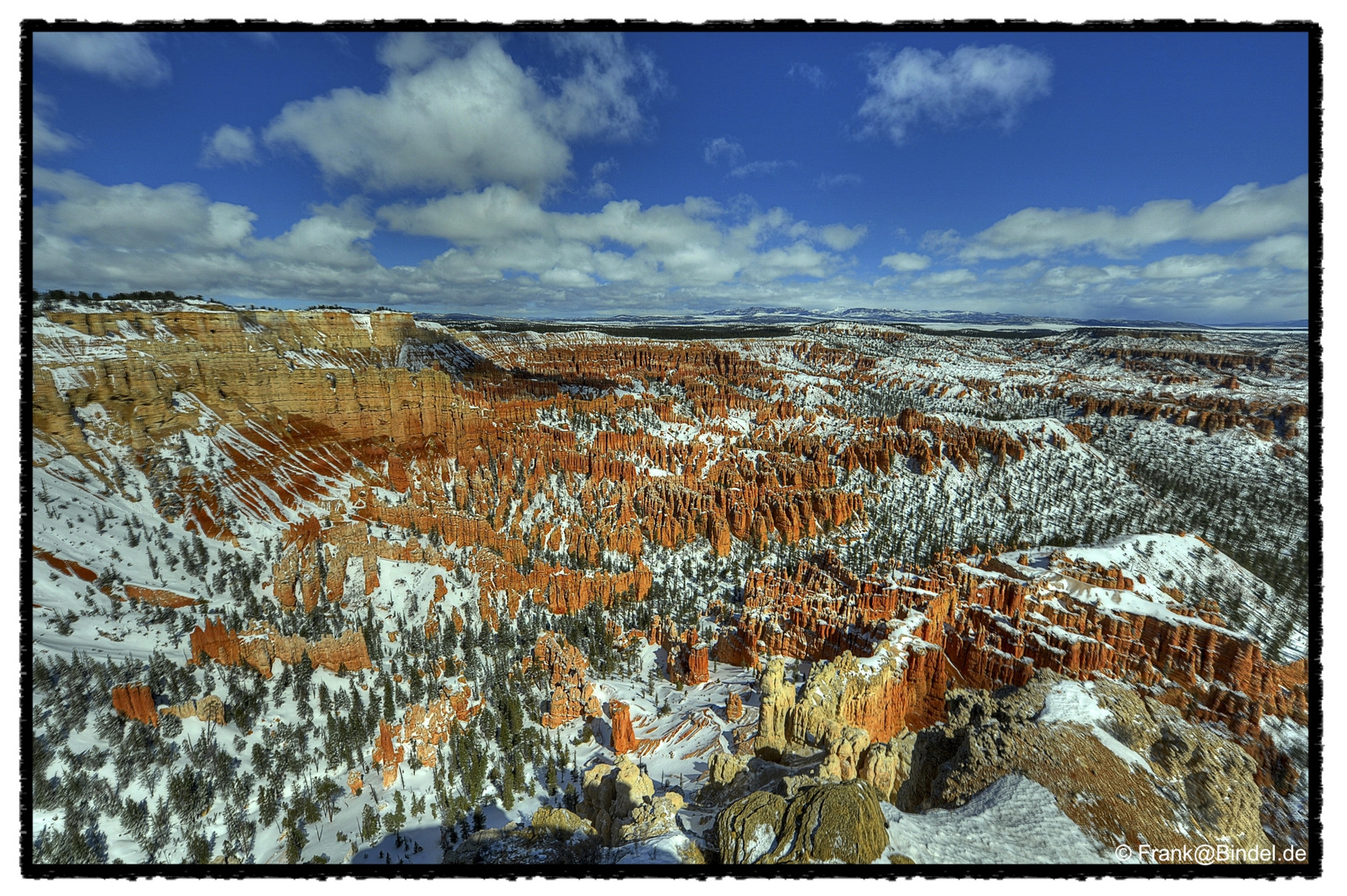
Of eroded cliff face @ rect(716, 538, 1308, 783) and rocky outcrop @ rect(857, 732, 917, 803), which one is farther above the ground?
eroded cliff face @ rect(716, 538, 1308, 783)

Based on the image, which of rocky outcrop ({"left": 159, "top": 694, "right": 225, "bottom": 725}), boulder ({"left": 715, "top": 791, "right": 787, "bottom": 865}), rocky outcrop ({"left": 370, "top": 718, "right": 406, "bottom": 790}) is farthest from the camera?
rocky outcrop ({"left": 370, "top": 718, "right": 406, "bottom": 790})

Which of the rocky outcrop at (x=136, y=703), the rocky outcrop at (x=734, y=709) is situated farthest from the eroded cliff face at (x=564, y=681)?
the rocky outcrop at (x=136, y=703)

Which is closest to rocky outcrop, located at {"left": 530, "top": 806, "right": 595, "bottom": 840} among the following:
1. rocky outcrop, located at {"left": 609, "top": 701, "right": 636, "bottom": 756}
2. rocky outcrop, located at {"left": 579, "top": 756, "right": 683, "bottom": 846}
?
rocky outcrop, located at {"left": 579, "top": 756, "right": 683, "bottom": 846}

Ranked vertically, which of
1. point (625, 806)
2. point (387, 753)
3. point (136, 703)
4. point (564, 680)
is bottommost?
point (387, 753)

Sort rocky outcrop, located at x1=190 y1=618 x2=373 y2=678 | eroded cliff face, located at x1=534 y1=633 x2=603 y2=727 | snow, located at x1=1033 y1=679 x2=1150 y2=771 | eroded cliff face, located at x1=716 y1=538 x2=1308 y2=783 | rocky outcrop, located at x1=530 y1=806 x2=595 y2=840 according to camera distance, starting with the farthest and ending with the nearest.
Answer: eroded cliff face, located at x1=534 y1=633 x2=603 y2=727
rocky outcrop, located at x1=190 y1=618 x2=373 y2=678
eroded cliff face, located at x1=716 y1=538 x2=1308 y2=783
snow, located at x1=1033 y1=679 x2=1150 y2=771
rocky outcrop, located at x1=530 y1=806 x2=595 y2=840

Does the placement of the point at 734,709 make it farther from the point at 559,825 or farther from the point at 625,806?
the point at 559,825

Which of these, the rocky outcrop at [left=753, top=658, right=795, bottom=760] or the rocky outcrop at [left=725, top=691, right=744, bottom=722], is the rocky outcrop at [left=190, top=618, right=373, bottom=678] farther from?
the rocky outcrop at [left=753, top=658, right=795, bottom=760]

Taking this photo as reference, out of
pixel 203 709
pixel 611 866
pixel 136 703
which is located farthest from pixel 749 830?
pixel 136 703
